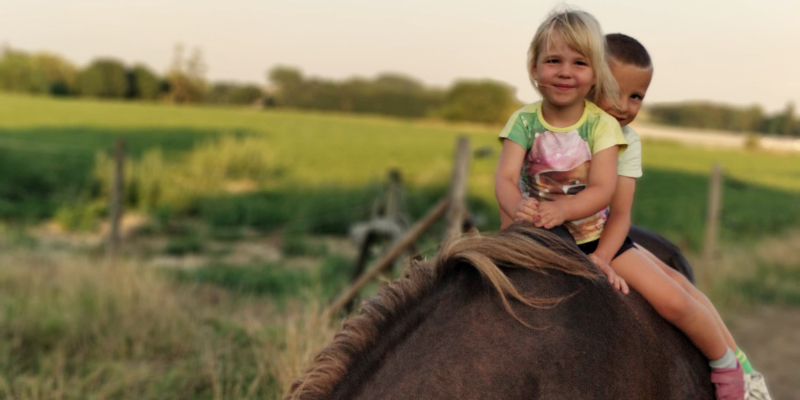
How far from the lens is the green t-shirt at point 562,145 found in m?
1.75

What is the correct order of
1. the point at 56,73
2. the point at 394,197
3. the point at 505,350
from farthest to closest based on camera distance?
the point at 56,73 < the point at 394,197 < the point at 505,350

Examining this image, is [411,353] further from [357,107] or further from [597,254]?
[357,107]

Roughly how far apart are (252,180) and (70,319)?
47.9ft

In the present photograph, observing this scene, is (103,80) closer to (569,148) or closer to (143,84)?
(143,84)

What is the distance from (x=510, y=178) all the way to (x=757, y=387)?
3.38 feet

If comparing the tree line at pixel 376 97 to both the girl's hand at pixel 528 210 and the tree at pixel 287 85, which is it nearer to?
the tree at pixel 287 85

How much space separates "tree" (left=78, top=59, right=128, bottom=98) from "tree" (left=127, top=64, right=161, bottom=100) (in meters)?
0.73

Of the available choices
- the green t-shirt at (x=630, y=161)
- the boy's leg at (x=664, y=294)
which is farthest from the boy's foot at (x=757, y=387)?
the green t-shirt at (x=630, y=161)

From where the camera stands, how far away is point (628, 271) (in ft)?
6.07

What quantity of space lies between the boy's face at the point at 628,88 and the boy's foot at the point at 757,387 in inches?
34.6

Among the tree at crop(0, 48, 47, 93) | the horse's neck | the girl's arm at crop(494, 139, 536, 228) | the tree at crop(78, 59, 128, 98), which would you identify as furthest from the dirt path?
the tree at crop(0, 48, 47, 93)

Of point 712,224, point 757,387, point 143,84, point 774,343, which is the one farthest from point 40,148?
point 143,84

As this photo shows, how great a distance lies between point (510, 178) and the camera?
178 cm

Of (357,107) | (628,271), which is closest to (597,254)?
(628,271)
